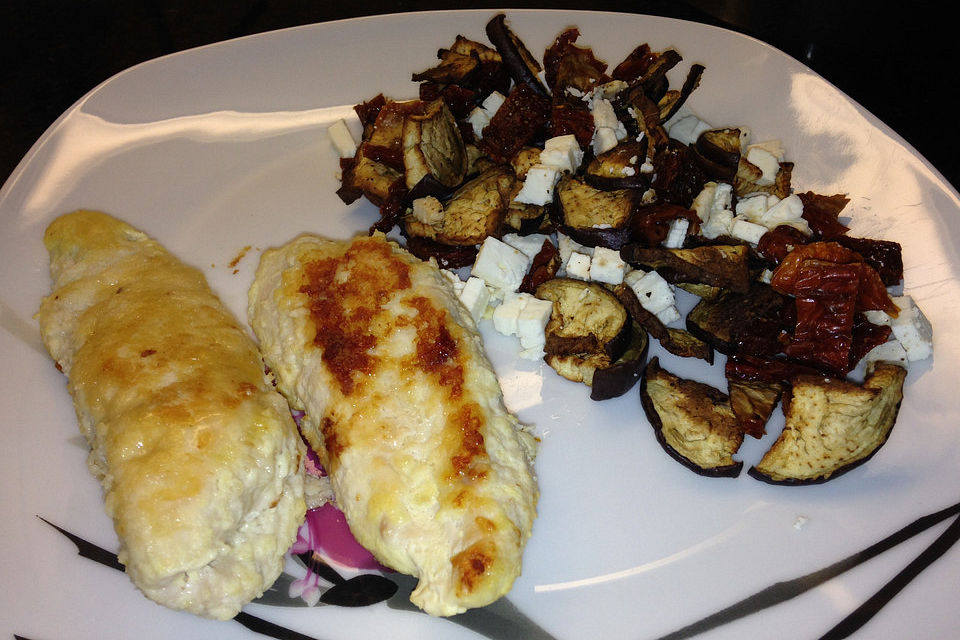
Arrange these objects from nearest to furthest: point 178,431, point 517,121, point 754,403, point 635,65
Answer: point 178,431
point 754,403
point 517,121
point 635,65

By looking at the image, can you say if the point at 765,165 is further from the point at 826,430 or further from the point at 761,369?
the point at 826,430

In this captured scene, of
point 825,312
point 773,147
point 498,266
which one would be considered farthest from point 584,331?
point 773,147

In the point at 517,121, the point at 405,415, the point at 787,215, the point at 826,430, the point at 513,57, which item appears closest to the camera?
the point at 405,415

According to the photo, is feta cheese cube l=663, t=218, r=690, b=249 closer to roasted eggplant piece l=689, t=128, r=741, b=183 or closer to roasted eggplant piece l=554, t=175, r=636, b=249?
roasted eggplant piece l=554, t=175, r=636, b=249

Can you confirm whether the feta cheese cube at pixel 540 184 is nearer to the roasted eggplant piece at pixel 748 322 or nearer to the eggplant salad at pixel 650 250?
the eggplant salad at pixel 650 250

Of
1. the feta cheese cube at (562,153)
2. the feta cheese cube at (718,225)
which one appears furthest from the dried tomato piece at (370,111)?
the feta cheese cube at (718,225)

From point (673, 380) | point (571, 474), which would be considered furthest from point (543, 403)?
point (673, 380)

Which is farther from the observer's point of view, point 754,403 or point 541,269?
point 541,269

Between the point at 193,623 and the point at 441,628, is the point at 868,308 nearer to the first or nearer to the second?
the point at 441,628
